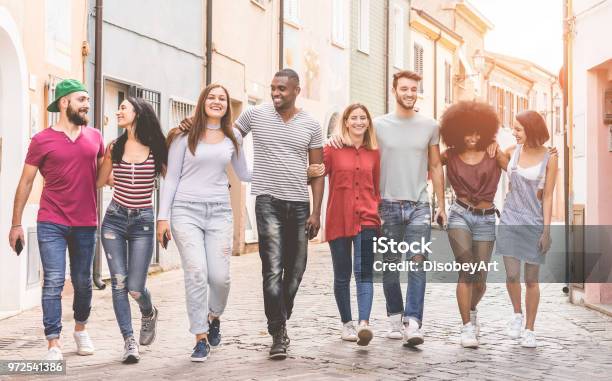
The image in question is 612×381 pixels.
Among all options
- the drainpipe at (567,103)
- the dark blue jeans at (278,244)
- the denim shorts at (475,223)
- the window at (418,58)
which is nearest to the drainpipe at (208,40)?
the drainpipe at (567,103)

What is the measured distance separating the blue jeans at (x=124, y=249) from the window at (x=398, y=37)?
23111 millimetres

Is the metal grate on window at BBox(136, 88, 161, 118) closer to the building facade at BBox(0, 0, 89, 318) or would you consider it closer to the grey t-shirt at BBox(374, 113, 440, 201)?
the building facade at BBox(0, 0, 89, 318)

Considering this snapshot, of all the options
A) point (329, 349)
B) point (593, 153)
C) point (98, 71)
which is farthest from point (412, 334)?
point (98, 71)

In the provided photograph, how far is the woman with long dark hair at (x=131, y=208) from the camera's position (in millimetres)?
7016

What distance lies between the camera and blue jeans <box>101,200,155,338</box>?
7.01m

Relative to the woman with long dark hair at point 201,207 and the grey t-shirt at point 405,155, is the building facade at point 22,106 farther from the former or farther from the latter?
the grey t-shirt at point 405,155

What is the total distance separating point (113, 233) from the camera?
22.9 ft

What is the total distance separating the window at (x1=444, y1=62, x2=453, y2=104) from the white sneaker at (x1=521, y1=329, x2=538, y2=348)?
28591 mm

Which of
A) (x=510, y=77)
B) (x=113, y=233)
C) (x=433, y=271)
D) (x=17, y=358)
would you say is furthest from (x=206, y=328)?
(x=510, y=77)

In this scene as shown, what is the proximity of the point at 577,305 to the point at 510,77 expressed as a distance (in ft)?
124

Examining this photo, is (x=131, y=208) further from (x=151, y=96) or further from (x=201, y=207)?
(x=151, y=96)

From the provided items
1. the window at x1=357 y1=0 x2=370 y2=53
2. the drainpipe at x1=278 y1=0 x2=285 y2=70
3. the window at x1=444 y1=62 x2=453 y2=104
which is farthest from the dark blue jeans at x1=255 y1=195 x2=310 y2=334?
the window at x1=444 y1=62 x2=453 y2=104

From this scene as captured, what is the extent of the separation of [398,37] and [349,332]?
75.1 feet

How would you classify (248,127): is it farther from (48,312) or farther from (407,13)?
(407,13)
